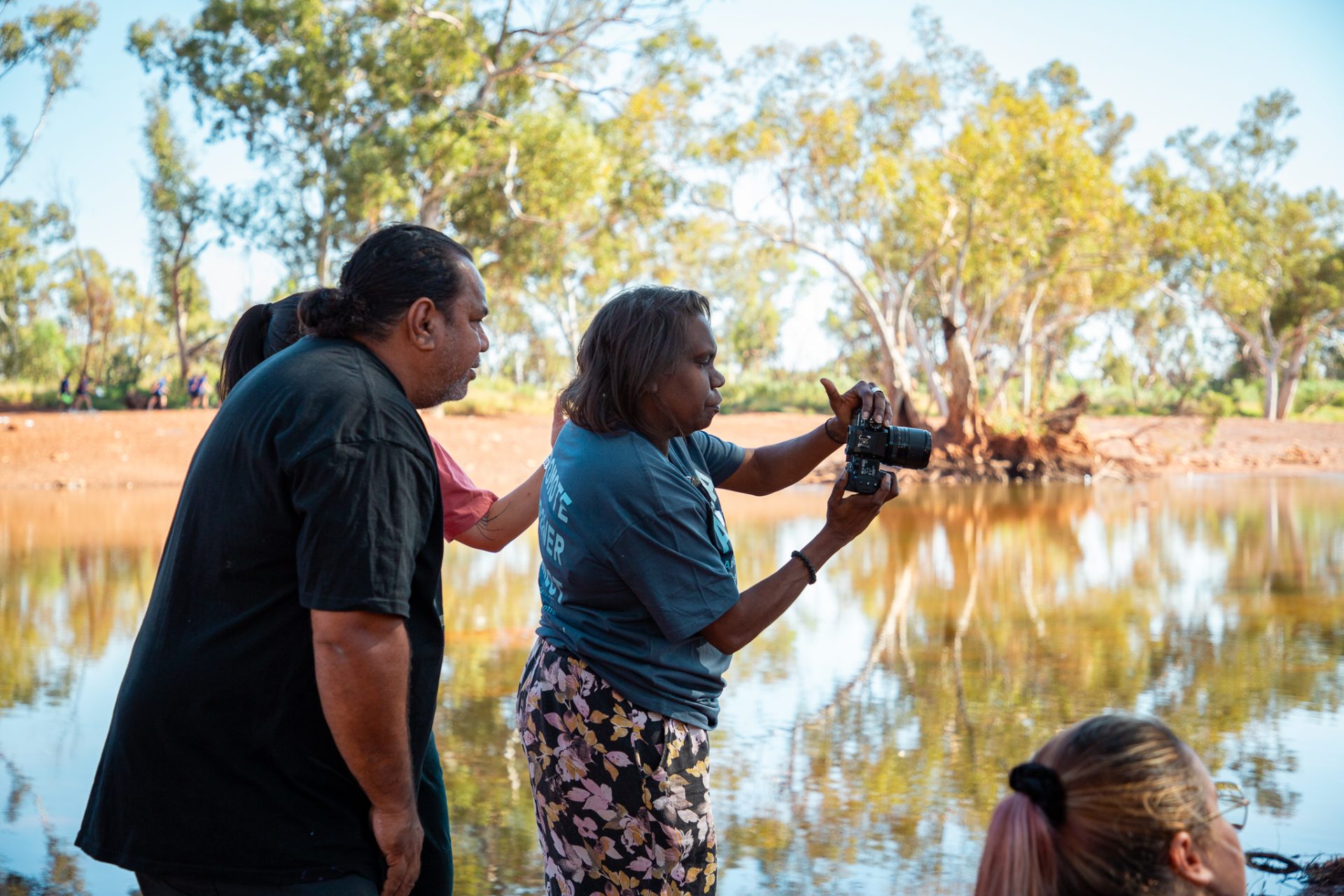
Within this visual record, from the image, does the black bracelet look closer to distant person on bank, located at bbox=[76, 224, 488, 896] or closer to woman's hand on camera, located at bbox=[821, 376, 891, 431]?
woman's hand on camera, located at bbox=[821, 376, 891, 431]

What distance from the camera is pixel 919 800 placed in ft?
15.6

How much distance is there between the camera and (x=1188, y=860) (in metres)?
1.80

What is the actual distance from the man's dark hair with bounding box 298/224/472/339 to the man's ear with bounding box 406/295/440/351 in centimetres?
1

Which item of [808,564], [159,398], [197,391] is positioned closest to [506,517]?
[808,564]

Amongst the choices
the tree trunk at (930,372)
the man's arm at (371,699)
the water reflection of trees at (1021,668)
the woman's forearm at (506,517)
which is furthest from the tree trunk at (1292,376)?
the man's arm at (371,699)

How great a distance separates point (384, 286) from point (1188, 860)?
161 centimetres

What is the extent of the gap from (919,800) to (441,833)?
104 inches

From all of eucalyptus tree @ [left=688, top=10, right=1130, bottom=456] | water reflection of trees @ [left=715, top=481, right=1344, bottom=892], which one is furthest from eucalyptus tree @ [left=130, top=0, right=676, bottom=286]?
water reflection of trees @ [left=715, top=481, right=1344, bottom=892]

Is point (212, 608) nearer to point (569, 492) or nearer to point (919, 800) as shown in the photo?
point (569, 492)

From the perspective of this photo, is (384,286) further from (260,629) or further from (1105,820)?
(1105,820)

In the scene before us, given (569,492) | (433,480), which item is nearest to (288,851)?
(433,480)

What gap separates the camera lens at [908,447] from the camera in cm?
299

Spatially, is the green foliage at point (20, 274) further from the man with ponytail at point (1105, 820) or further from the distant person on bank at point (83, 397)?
the man with ponytail at point (1105, 820)

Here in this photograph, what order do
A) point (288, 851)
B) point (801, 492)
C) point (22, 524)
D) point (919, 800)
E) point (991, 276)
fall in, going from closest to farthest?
1. point (288, 851)
2. point (919, 800)
3. point (22, 524)
4. point (801, 492)
5. point (991, 276)
